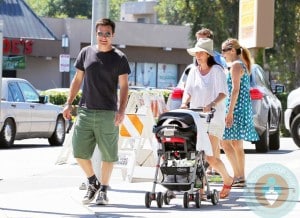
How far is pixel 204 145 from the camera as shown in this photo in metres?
10.5

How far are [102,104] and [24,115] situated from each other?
11.5 meters

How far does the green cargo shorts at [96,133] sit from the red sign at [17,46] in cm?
3897

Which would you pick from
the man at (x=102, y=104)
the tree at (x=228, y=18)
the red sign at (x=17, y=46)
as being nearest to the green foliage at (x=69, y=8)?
the red sign at (x=17, y=46)

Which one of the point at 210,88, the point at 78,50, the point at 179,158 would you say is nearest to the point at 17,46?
the point at 78,50

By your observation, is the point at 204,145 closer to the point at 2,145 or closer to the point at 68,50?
the point at 2,145

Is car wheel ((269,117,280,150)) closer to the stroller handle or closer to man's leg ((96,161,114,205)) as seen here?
the stroller handle

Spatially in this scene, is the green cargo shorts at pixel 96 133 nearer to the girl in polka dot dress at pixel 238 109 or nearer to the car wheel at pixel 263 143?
the girl in polka dot dress at pixel 238 109

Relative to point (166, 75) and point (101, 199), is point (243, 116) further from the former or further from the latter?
point (166, 75)

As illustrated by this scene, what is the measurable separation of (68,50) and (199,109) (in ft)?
139

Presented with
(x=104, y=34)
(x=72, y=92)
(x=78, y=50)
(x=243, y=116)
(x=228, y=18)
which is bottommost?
(x=243, y=116)

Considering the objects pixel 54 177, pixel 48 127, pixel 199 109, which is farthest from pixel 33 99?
pixel 199 109

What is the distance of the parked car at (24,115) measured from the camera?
21.5m

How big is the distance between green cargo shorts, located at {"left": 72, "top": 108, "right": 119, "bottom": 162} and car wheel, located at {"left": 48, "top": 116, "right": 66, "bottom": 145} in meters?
12.7

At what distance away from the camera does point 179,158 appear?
10.7 metres
